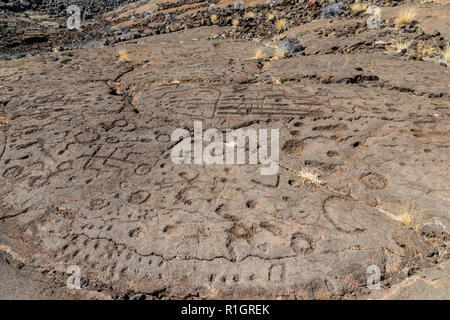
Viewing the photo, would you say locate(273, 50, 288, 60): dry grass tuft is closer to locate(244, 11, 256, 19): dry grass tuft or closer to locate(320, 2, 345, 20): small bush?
locate(320, 2, 345, 20): small bush

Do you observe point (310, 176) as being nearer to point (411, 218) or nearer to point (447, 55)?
point (411, 218)

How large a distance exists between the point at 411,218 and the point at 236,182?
4.36 feet

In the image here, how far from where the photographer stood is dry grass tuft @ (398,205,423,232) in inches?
87.0

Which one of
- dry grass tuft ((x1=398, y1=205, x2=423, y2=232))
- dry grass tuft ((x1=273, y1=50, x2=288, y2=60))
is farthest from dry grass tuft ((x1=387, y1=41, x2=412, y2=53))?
dry grass tuft ((x1=398, y1=205, x2=423, y2=232))

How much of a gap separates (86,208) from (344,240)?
1.99 m

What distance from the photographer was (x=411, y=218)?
7.29 feet

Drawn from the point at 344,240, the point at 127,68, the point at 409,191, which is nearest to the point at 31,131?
the point at 127,68

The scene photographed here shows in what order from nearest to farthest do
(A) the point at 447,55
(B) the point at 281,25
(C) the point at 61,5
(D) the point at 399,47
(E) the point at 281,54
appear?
(A) the point at 447,55
(D) the point at 399,47
(E) the point at 281,54
(B) the point at 281,25
(C) the point at 61,5

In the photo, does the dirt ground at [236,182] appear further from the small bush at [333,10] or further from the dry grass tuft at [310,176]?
the small bush at [333,10]

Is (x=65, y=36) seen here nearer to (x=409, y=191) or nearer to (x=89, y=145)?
(x=89, y=145)

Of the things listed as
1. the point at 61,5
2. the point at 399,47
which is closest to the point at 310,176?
the point at 399,47

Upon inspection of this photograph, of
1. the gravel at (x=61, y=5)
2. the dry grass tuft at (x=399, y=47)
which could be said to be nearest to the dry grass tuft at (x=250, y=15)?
the dry grass tuft at (x=399, y=47)

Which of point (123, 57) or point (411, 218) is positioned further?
point (123, 57)

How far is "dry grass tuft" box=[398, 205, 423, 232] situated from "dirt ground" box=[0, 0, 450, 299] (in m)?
0.01
